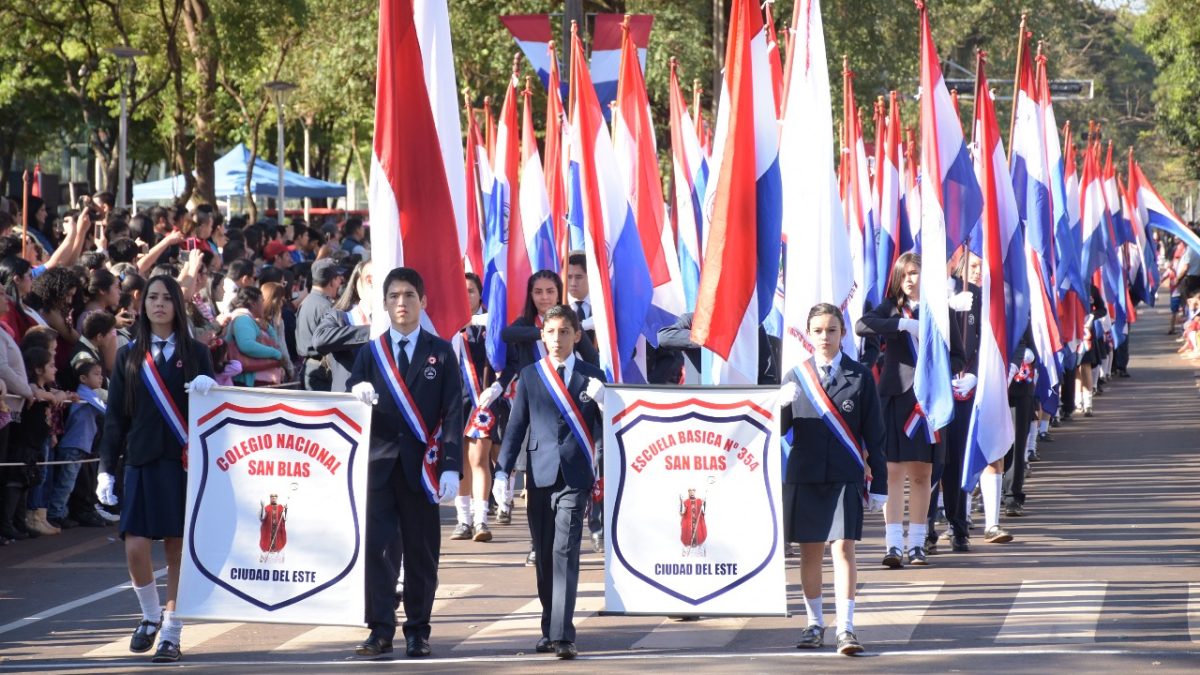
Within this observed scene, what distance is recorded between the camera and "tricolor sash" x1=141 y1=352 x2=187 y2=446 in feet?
28.8

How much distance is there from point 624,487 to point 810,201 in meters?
A: 2.27

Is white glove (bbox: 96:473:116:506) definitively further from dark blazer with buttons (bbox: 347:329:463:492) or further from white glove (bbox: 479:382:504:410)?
white glove (bbox: 479:382:504:410)

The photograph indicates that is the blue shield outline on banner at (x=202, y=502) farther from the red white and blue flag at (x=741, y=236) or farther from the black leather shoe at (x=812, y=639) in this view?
the red white and blue flag at (x=741, y=236)

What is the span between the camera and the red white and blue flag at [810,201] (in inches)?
399

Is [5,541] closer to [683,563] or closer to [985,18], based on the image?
[683,563]

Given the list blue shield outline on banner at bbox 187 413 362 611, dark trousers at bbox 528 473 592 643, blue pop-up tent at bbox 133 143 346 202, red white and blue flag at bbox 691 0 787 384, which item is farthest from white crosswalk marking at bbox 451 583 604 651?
blue pop-up tent at bbox 133 143 346 202

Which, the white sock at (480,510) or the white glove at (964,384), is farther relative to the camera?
the white sock at (480,510)

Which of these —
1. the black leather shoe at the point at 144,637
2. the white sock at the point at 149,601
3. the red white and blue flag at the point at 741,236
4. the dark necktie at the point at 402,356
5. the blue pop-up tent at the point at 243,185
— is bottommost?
the black leather shoe at the point at 144,637

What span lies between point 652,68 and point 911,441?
16.6m

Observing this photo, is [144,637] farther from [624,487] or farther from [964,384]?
[964,384]

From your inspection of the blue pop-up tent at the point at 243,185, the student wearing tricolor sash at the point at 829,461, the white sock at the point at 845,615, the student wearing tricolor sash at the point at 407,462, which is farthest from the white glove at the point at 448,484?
the blue pop-up tent at the point at 243,185

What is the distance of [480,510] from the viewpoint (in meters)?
12.8

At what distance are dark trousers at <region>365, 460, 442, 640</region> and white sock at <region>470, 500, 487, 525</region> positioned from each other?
3930 millimetres

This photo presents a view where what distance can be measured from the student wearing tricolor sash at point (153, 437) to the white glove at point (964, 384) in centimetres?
540
